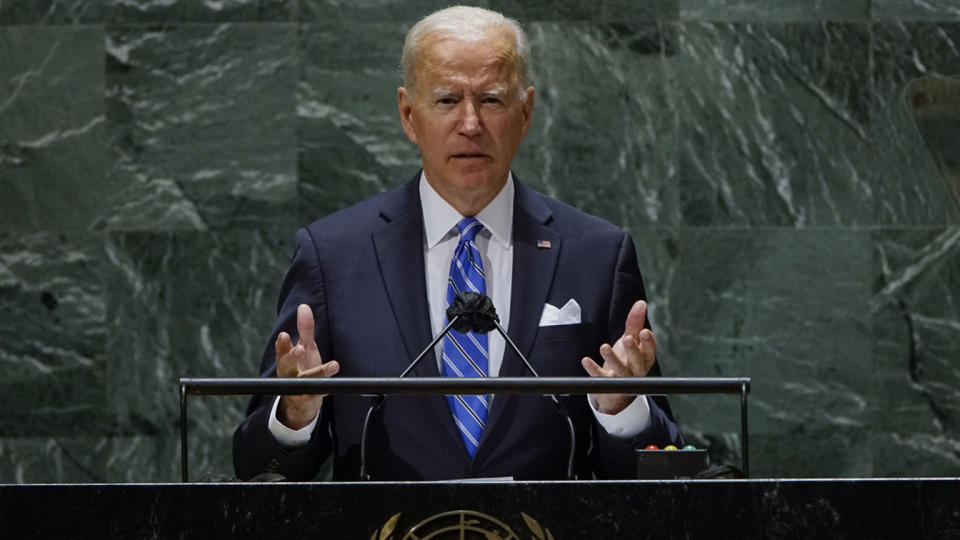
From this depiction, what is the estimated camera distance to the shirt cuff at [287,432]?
303cm

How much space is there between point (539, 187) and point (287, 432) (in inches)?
97.2

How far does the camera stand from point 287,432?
304 centimetres

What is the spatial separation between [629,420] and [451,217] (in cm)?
73

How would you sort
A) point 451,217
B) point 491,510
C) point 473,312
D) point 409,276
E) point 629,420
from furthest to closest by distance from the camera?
point 451,217 → point 409,276 → point 629,420 → point 473,312 → point 491,510

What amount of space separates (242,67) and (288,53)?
0.58 feet

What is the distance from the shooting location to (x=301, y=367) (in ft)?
9.36

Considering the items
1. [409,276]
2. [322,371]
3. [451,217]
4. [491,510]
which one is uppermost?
[451,217]

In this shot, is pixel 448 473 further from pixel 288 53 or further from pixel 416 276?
pixel 288 53

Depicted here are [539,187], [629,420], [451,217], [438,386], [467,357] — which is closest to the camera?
[438,386]

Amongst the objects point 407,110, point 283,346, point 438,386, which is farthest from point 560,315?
point 438,386

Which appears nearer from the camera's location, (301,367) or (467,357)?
(301,367)

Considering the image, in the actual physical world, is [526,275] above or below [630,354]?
above

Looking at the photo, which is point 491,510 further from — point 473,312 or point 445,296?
point 445,296

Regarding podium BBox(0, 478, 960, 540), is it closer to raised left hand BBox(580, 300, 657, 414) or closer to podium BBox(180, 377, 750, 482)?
podium BBox(180, 377, 750, 482)
